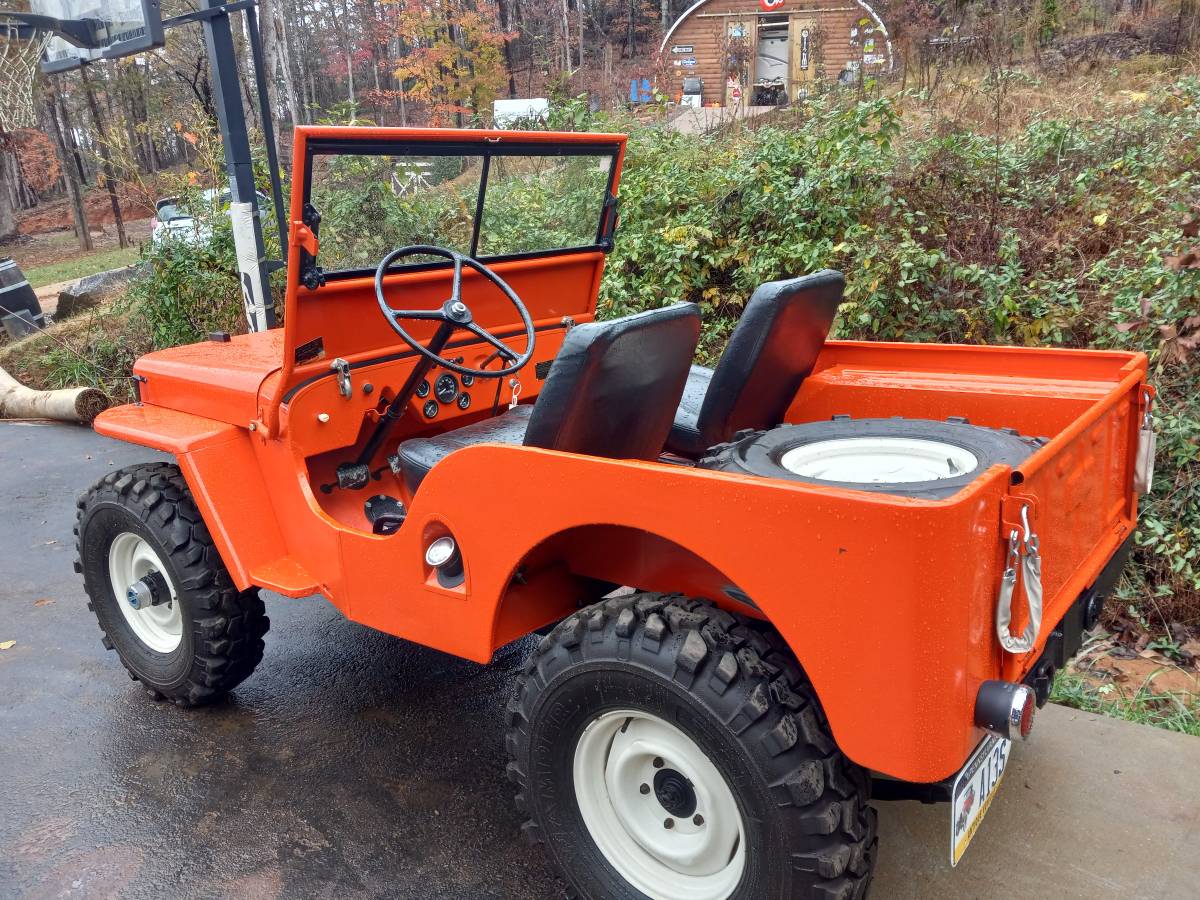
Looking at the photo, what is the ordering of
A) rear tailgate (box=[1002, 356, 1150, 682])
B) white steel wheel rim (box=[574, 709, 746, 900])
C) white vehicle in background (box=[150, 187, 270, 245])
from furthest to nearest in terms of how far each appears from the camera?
white vehicle in background (box=[150, 187, 270, 245]) < white steel wheel rim (box=[574, 709, 746, 900]) < rear tailgate (box=[1002, 356, 1150, 682])

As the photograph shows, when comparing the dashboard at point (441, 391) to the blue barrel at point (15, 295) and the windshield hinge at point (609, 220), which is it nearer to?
the windshield hinge at point (609, 220)

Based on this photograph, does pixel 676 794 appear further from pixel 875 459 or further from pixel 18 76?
pixel 18 76

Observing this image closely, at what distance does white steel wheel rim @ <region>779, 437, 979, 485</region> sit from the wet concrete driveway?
1.05 m

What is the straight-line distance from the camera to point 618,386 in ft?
→ 7.58

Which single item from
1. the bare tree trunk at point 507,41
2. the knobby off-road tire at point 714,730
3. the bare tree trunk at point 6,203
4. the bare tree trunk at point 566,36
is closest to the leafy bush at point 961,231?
the knobby off-road tire at point 714,730

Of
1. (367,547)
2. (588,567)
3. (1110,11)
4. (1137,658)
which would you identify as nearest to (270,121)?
(367,547)

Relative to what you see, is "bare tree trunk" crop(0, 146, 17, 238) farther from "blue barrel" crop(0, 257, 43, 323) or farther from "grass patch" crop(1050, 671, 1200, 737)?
"grass patch" crop(1050, 671, 1200, 737)

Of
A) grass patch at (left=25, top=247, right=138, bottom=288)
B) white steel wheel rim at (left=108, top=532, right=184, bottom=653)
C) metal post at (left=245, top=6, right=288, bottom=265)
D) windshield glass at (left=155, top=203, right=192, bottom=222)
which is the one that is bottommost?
grass patch at (left=25, top=247, right=138, bottom=288)

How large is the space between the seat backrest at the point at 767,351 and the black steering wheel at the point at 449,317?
61 centimetres

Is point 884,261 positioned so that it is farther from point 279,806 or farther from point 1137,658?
point 279,806

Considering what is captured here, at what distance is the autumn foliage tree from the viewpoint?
55.7 feet

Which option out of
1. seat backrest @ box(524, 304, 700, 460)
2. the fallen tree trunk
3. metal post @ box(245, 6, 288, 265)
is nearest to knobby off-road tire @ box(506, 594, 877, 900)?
seat backrest @ box(524, 304, 700, 460)

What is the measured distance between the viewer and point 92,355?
8.98 metres

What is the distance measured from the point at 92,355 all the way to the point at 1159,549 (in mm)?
9014
